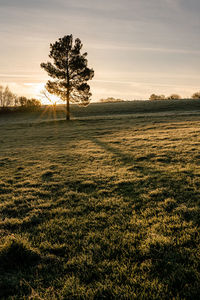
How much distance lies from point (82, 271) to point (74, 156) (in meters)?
9.40

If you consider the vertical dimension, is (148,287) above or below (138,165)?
below

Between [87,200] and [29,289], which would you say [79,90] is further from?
[29,289]

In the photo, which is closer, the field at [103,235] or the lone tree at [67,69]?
the field at [103,235]

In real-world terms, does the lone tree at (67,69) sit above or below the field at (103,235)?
above

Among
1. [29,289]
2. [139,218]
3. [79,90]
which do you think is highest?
[79,90]

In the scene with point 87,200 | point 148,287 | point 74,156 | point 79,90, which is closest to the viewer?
point 148,287

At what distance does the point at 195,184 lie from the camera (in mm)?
6504

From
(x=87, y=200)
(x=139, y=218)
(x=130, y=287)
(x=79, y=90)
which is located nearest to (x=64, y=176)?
(x=87, y=200)

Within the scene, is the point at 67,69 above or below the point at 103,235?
above

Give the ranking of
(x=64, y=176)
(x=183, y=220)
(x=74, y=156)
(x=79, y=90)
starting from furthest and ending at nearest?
(x=79, y=90) < (x=74, y=156) < (x=64, y=176) < (x=183, y=220)

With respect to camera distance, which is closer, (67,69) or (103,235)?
(103,235)

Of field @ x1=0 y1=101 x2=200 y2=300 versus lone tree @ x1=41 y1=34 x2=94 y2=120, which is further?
lone tree @ x1=41 y1=34 x2=94 y2=120

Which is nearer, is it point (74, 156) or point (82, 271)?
point (82, 271)

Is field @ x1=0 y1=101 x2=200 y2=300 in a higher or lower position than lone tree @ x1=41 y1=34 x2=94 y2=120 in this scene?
lower
